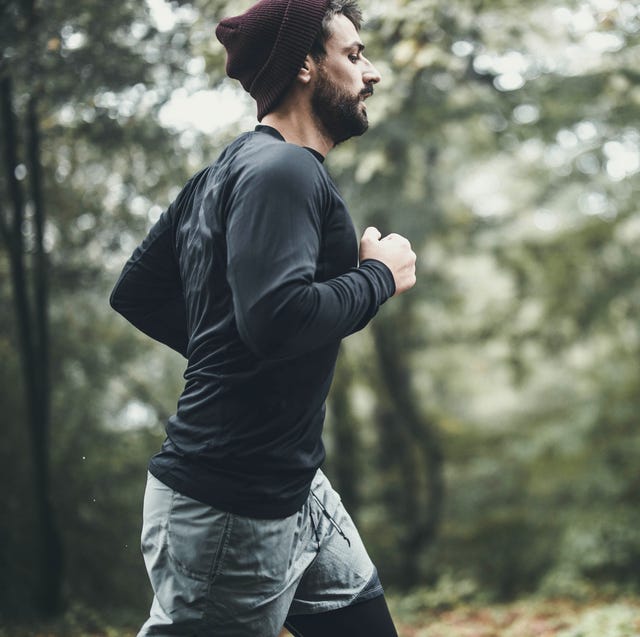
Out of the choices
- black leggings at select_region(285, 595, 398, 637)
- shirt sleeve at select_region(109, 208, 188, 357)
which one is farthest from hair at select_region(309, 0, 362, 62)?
black leggings at select_region(285, 595, 398, 637)

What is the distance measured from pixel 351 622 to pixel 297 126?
1226 mm

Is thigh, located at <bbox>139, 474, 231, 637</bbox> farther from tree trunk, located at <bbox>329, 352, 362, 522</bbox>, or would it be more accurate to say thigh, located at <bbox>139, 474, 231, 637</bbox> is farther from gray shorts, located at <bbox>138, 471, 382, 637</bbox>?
tree trunk, located at <bbox>329, 352, 362, 522</bbox>

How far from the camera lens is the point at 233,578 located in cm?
163

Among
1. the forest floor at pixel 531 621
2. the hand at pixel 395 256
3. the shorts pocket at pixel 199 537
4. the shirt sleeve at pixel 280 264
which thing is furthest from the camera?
the forest floor at pixel 531 621

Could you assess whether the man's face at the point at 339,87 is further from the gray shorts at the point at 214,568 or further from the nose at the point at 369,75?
the gray shorts at the point at 214,568

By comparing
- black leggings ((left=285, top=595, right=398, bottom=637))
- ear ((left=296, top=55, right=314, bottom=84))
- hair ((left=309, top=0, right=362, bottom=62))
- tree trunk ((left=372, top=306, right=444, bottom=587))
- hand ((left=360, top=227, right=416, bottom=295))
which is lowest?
tree trunk ((left=372, top=306, right=444, bottom=587))

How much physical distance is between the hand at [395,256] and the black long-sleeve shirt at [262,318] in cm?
3

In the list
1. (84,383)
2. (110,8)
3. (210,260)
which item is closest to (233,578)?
(210,260)

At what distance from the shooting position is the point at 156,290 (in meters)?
2.07

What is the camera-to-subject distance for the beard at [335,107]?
5.97ft

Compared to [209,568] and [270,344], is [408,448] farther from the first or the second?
[270,344]

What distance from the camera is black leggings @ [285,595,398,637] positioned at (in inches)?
75.4

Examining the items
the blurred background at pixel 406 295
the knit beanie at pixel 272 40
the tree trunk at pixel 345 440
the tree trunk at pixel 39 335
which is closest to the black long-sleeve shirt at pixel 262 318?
the knit beanie at pixel 272 40

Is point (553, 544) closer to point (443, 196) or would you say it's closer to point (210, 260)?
point (443, 196)
